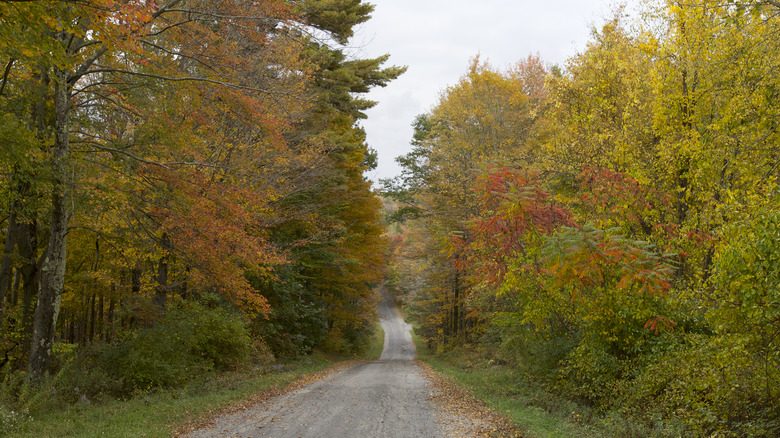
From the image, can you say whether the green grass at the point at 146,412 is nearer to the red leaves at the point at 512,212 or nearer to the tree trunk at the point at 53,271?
the tree trunk at the point at 53,271

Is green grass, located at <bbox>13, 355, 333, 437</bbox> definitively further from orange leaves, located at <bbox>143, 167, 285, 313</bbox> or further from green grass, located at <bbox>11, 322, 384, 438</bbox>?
orange leaves, located at <bbox>143, 167, 285, 313</bbox>

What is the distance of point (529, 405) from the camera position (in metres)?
10.5

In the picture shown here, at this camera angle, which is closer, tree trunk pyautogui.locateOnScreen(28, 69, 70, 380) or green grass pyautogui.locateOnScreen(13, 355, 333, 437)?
green grass pyautogui.locateOnScreen(13, 355, 333, 437)

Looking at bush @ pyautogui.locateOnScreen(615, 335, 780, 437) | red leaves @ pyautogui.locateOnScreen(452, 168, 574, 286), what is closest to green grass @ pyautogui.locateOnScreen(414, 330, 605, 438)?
bush @ pyautogui.locateOnScreen(615, 335, 780, 437)

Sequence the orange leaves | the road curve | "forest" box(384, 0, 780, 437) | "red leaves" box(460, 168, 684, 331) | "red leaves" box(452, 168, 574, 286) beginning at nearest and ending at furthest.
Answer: "red leaves" box(460, 168, 684, 331) < "forest" box(384, 0, 780, 437) < "red leaves" box(452, 168, 574, 286) < the road curve < the orange leaves

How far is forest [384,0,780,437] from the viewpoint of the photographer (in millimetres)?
6254

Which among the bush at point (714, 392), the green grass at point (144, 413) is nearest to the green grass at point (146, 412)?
the green grass at point (144, 413)

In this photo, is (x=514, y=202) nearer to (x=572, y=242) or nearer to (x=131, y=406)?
(x=572, y=242)

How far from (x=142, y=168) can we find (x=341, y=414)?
674 cm

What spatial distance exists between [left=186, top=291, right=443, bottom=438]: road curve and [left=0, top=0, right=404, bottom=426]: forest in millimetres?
3149

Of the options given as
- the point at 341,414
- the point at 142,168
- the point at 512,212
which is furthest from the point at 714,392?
the point at 142,168

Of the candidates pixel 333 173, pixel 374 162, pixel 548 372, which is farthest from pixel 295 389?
pixel 374 162

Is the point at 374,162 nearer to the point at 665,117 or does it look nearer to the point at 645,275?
the point at 665,117

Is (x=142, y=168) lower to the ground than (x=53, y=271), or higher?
higher
